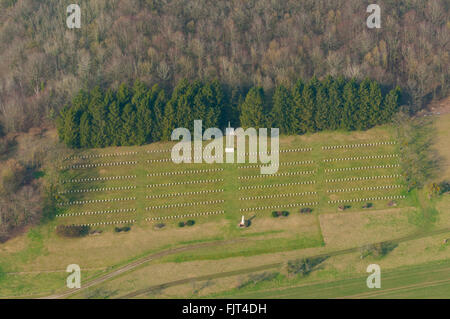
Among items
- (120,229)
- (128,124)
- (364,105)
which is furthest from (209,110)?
(364,105)

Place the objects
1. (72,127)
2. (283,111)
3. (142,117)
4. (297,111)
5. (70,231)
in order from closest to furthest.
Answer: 1. (70,231)
2. (72,127)
3. (142,117)
4. (283,111)
5. (297,111)

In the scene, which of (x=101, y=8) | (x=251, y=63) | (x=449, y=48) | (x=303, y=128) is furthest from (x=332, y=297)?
(x=101, y=8)

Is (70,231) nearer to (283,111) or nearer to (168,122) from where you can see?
(168,122)

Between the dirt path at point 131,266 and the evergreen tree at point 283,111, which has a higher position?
the evergreen tree at point 283,111

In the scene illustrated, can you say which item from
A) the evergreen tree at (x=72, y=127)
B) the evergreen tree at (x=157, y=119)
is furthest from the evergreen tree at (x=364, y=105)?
the evergreen tree at (x=72, y=127)

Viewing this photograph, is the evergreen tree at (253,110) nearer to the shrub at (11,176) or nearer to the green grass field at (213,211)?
the green grass field at (213,211)

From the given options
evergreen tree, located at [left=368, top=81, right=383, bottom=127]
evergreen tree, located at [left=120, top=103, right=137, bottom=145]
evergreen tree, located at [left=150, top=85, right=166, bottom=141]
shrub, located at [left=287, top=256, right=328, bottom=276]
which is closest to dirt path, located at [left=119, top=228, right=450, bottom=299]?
shrub, located at [left=287, top=256, right=328, bottom=276]
